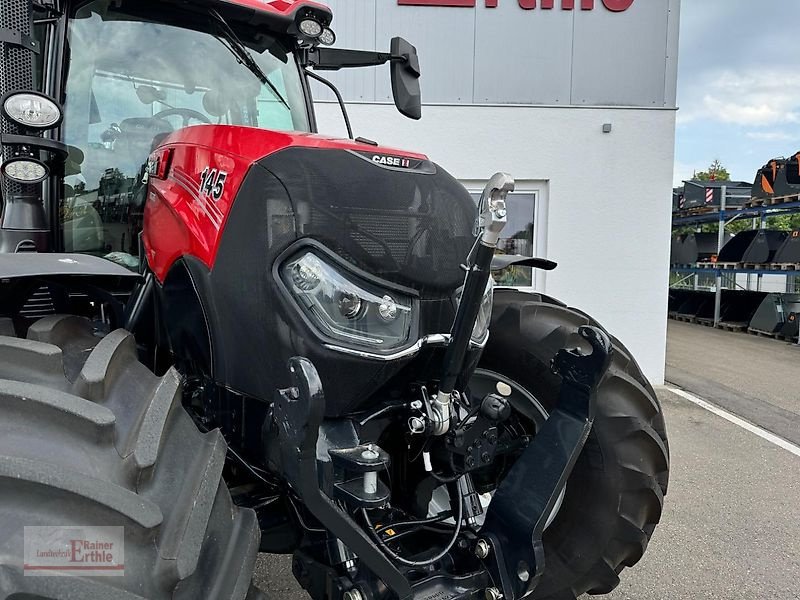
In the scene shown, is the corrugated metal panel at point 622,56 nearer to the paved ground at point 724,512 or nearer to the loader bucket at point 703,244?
the paved ground at point 724,512

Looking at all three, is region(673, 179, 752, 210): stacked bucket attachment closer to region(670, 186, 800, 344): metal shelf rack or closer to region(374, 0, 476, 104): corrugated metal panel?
region(670, 186, 800, 344): metal shelf rack

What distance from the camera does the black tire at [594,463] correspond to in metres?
2.14

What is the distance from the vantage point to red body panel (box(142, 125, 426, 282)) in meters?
1.64

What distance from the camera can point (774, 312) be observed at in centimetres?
1194

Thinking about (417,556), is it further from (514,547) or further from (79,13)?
(79,13)

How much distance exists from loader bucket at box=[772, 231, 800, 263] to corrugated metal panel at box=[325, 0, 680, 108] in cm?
712

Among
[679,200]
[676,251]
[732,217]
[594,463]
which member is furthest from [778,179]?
[594,463]

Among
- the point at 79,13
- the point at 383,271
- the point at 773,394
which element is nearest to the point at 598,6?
the point at 773,394

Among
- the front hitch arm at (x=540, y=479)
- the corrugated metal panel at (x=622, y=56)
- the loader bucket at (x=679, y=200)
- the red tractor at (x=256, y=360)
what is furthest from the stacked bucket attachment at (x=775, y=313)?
the front hitch arm at (x=540, y=479)

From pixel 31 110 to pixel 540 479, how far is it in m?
1.83

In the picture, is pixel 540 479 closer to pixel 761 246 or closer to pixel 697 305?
pixel 761 246

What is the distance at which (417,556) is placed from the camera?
1.75 meters

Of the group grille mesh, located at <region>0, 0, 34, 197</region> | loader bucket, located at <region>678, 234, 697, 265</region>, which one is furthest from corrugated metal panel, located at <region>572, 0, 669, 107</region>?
loader bucket, located at <region>678, 234, 697, 265</region>

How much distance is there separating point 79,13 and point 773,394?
7510 mm
